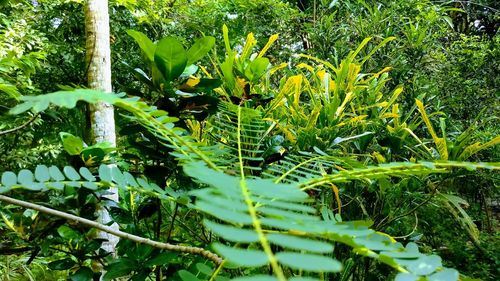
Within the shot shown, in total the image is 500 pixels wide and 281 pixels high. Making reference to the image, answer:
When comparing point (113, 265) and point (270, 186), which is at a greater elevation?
point (270, 186)

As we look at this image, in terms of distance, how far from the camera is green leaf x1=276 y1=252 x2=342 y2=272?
193 mm

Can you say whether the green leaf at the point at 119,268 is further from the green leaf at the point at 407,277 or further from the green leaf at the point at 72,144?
the green leaf at the point at 407,277

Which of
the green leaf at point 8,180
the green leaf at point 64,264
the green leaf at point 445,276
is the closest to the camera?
the green leaf at point 445,276

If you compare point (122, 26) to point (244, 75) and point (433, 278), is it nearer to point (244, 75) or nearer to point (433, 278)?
point (244, 75)

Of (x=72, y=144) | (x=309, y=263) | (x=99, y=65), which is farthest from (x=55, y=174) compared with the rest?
(x=99, y=65)

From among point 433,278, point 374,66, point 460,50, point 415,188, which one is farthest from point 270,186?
point 460,50

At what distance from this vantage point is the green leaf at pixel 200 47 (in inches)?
29.3

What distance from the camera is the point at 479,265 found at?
7.52 ft

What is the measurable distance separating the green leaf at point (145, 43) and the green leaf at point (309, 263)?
61 centimetres

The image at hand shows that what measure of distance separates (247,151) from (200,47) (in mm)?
239

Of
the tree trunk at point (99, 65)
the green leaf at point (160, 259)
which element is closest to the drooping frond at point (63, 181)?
A: the green leaf at point (160, 259)

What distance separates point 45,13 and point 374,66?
200cm

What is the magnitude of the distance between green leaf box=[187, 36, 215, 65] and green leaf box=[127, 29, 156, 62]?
0.07 metres

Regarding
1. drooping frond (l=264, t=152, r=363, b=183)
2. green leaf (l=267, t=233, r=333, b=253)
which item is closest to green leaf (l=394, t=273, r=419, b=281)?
green leaf (l=267, t=233, r=333, b=253)
